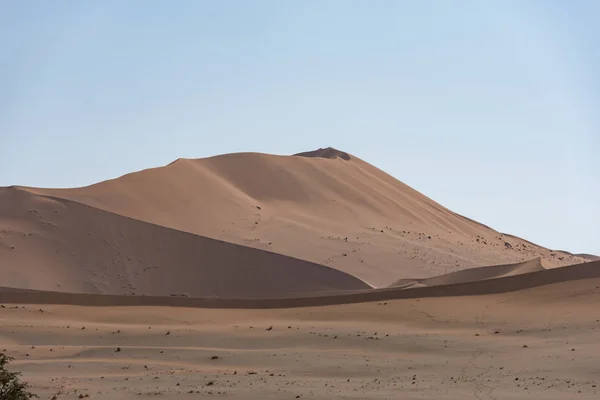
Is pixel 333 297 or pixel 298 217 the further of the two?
pixel 298 217

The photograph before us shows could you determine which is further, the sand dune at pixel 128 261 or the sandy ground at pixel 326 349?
the sand dune at pixel 128 261

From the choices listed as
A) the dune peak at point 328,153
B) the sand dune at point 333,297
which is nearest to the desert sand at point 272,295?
the sand dune at point 333,297

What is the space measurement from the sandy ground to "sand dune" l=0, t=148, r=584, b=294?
13.8 meters

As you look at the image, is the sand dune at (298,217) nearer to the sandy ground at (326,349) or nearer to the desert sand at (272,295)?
the desert sand at (272,295)

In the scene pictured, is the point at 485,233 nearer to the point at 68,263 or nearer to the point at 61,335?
the point at 68,263

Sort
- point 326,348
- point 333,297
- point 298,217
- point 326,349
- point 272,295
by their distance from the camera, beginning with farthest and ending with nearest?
1. point 298,217
2. point 272,295
3. point 333,297
4. point 326,348
5. point 326,349

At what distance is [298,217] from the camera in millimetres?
59344

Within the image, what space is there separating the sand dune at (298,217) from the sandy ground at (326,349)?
13.8 metres

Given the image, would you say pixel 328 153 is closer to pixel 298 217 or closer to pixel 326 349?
pixel 298 217

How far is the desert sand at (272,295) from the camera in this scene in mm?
23688

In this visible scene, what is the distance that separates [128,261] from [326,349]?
22.3m

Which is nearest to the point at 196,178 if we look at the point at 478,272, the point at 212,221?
the point at 212,221

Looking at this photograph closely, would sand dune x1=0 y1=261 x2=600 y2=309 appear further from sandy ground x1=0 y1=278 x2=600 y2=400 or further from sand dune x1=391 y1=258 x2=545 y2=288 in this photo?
sand dune x1=391 y1=258 x2=545 y2=288

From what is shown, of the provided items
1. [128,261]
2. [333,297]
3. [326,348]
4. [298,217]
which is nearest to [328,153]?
[298,217]
